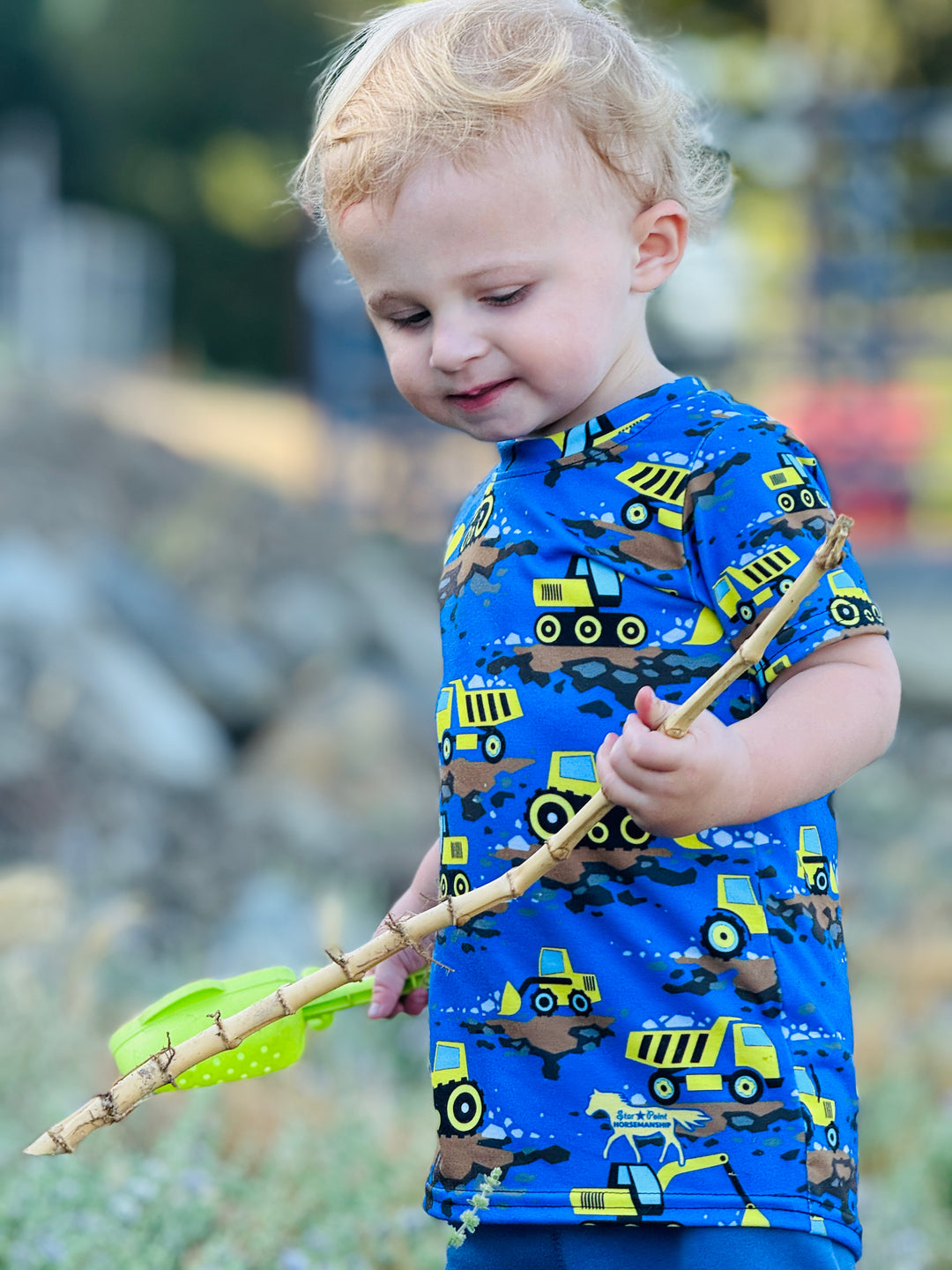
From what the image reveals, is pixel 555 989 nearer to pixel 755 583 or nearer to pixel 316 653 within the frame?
pixel 755 583

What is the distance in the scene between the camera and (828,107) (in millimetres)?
8625

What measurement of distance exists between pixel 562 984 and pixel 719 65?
1196 centimetres

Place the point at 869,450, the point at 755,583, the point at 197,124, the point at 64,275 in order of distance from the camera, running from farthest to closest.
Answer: the point at 197,124 → the point at 64,275 → the point at 869,450 → the point at 755,583

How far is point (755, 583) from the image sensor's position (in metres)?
1.35

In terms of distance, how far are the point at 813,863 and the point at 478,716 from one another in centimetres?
36

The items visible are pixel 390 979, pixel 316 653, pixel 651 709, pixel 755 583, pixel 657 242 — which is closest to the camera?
pixel 651 709

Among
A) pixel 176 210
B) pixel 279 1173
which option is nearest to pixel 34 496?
pixel 279 1173

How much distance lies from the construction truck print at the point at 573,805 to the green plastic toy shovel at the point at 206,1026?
266 millimetres

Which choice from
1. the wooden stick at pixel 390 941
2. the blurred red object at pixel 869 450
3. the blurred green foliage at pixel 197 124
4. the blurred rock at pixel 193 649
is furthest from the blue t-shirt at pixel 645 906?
the blurred green foliage at pixel 197 124

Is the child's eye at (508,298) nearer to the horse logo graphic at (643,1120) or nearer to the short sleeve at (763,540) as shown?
the short sleeve at (763,540)

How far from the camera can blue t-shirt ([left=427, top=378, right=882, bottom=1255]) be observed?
1365 millimetres

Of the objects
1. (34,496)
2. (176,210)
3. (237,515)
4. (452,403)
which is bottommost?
(452,403)

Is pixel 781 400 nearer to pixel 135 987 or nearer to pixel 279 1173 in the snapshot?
pixel 135 987

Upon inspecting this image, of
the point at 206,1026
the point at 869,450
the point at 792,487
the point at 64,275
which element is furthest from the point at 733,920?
the point at 64,275
